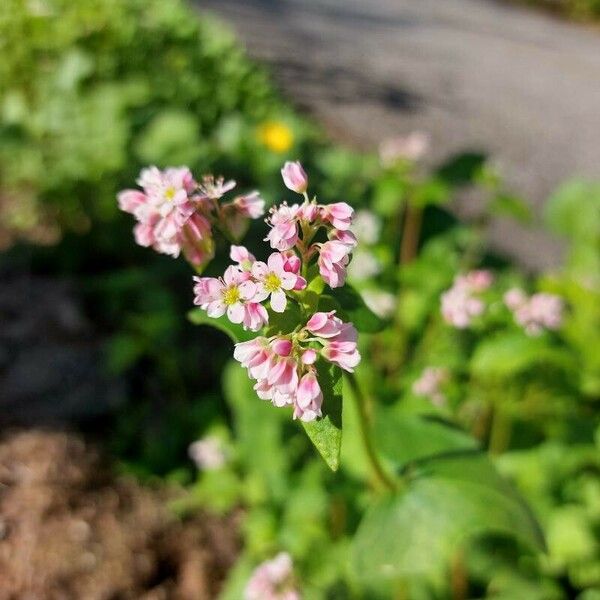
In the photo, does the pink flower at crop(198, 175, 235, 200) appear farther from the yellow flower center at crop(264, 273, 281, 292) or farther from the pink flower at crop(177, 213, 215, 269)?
the yellow flower center at crop(264, 273, 281, 292)

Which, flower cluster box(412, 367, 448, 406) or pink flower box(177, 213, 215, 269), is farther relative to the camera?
flower cluster box(412, 367, 448, 406)

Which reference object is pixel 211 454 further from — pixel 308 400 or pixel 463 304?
pixel 308 400

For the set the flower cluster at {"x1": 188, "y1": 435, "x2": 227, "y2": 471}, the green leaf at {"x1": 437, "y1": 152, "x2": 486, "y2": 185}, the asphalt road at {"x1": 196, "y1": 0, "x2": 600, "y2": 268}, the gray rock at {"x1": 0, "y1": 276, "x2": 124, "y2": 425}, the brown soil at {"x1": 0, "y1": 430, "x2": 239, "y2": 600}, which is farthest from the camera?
the asphalt road at {"x1": 196, "y1": 0, "x2": 600, "y2": 268}

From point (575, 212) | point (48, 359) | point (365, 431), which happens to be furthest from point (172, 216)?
Result: point (575, 212)

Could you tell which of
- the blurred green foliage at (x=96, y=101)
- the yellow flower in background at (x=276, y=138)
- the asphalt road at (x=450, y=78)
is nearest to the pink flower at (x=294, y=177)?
the blurred green foliage at (x=96, y=101)

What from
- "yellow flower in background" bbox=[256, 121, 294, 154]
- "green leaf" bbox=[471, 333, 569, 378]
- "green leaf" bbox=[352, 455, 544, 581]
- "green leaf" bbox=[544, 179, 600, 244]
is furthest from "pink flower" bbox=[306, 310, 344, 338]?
"yellow flower in background" bbox=[256, 121, 294, 154]

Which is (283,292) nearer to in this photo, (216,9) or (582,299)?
(582,299)
